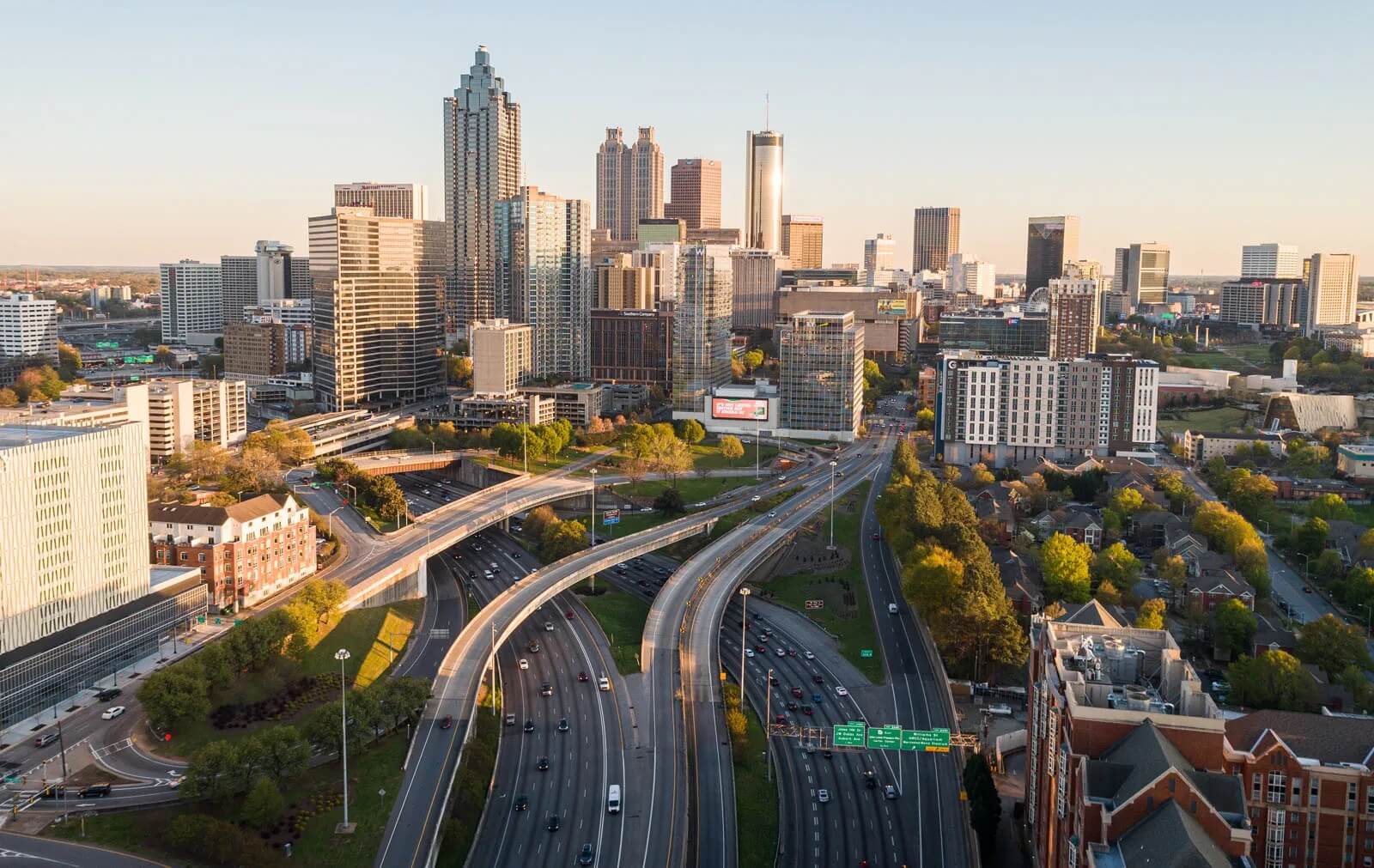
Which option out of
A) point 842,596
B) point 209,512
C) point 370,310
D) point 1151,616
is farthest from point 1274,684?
point 370,310

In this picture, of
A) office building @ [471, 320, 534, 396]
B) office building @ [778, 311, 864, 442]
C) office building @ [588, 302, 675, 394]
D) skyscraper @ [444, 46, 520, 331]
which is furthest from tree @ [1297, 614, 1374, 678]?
skyscraper @ [444, 46, 520, 331]

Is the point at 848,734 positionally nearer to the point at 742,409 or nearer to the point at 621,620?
the point at 621,620

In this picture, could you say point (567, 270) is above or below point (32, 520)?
above

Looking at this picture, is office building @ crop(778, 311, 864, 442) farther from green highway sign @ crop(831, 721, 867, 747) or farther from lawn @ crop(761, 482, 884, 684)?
green highway sign @ crop(831, 721, 867, 747)

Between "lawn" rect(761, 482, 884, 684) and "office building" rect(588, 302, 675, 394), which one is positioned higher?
"office building" rect(588, 302, 675, 394)

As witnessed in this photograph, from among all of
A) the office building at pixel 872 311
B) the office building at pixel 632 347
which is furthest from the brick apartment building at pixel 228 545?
the office building at pixel 872 311

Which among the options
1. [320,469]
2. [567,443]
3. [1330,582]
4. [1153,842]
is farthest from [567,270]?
[1153,842]

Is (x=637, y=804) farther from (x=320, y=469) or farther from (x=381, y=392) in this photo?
(x=381, y=392)

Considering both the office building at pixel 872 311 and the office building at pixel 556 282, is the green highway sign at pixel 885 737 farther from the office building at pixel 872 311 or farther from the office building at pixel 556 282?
the office building at pixel 872 311
